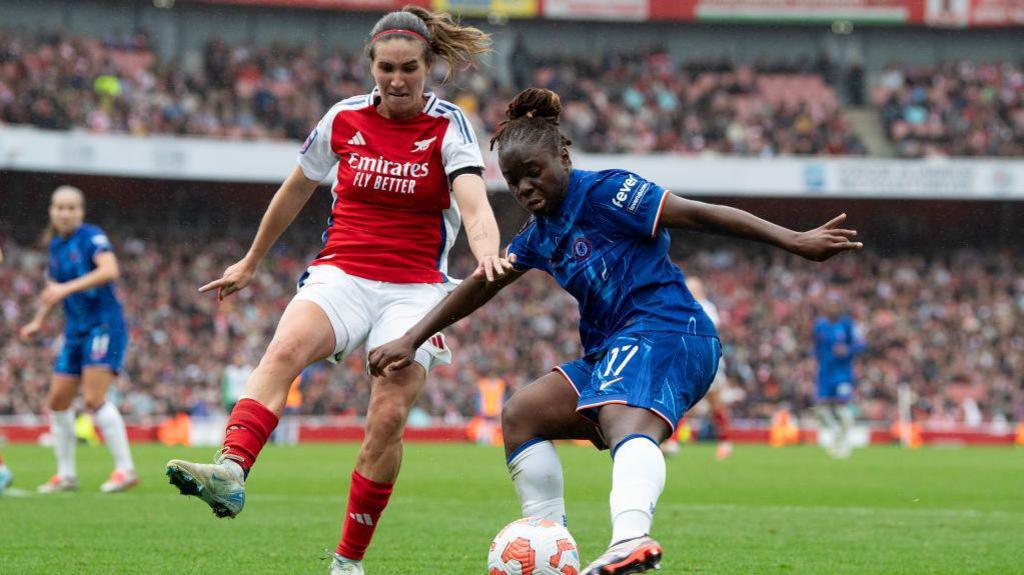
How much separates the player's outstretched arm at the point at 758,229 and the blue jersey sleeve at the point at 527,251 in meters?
0.56

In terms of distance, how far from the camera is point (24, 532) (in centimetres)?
733

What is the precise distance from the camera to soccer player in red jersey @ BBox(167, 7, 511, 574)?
5633 mm

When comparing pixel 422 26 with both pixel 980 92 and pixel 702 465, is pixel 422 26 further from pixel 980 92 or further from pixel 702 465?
pixel 980 92

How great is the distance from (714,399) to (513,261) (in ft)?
42.1

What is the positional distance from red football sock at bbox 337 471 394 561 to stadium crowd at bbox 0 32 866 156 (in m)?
24.8

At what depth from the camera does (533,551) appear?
16.1 feet

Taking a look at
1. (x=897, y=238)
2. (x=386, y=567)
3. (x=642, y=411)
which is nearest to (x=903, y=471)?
(x=386, y=567)

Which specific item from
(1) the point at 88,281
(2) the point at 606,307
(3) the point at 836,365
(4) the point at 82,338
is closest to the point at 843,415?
(3) the point at 836,365

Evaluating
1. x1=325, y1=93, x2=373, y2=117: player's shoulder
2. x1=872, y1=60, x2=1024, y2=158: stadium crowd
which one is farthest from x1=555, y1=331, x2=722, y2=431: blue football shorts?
x1=872, y1=60, x2=1024, y2=158: stadium crowd

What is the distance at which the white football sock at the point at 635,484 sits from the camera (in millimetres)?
4426

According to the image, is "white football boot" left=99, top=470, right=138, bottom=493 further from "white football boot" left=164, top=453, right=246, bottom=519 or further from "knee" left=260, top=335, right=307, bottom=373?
"white football boot" left=164, top=453, right=246, bottom=519

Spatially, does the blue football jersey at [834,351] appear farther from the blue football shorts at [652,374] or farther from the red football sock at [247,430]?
the red football sock at [247,430]

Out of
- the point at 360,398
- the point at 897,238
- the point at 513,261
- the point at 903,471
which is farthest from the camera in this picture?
the point at 897,238

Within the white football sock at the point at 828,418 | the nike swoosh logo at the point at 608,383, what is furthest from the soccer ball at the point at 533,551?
the white football sock at the point at 828,418
